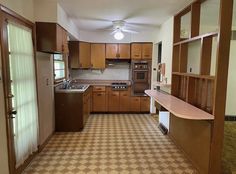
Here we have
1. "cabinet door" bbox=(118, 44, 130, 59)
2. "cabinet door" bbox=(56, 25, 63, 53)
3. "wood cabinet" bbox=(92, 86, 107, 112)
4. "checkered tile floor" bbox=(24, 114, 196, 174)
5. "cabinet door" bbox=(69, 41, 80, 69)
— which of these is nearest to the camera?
"checkered tile floor" bbox=(24, 114, 196, 174)

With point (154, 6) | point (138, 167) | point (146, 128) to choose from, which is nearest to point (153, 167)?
point (138, 167)

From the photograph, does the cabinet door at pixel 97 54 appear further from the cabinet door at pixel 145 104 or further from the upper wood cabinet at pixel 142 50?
the cabinet door at pixel 145 104

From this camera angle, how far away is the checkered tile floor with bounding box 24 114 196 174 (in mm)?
2863

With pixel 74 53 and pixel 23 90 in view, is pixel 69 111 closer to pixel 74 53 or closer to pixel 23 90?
pixel 23 90

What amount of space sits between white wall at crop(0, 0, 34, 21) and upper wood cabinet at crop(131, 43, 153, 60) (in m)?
3.40

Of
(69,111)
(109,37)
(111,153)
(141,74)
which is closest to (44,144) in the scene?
(69,111)

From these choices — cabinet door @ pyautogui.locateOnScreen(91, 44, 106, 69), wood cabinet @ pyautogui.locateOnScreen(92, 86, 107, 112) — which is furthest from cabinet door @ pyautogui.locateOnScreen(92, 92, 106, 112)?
cabinet door @ pyautogui.locateOnScreen(91, 44, 106, 69)

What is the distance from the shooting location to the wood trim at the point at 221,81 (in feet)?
7.61

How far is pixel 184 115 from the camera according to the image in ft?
8.23

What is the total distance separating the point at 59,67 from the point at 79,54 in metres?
1.12

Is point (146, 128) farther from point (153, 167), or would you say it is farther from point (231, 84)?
point (231, 84)

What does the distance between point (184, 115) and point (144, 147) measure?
141 cm

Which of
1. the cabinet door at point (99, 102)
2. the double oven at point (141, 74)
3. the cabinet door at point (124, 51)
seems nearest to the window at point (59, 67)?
the cabinet door at point (99, 102)

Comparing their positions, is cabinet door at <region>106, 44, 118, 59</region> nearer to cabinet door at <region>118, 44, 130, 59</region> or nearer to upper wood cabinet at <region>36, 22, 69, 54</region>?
cabinet door at <region>118, 44, 130, 59</region>
